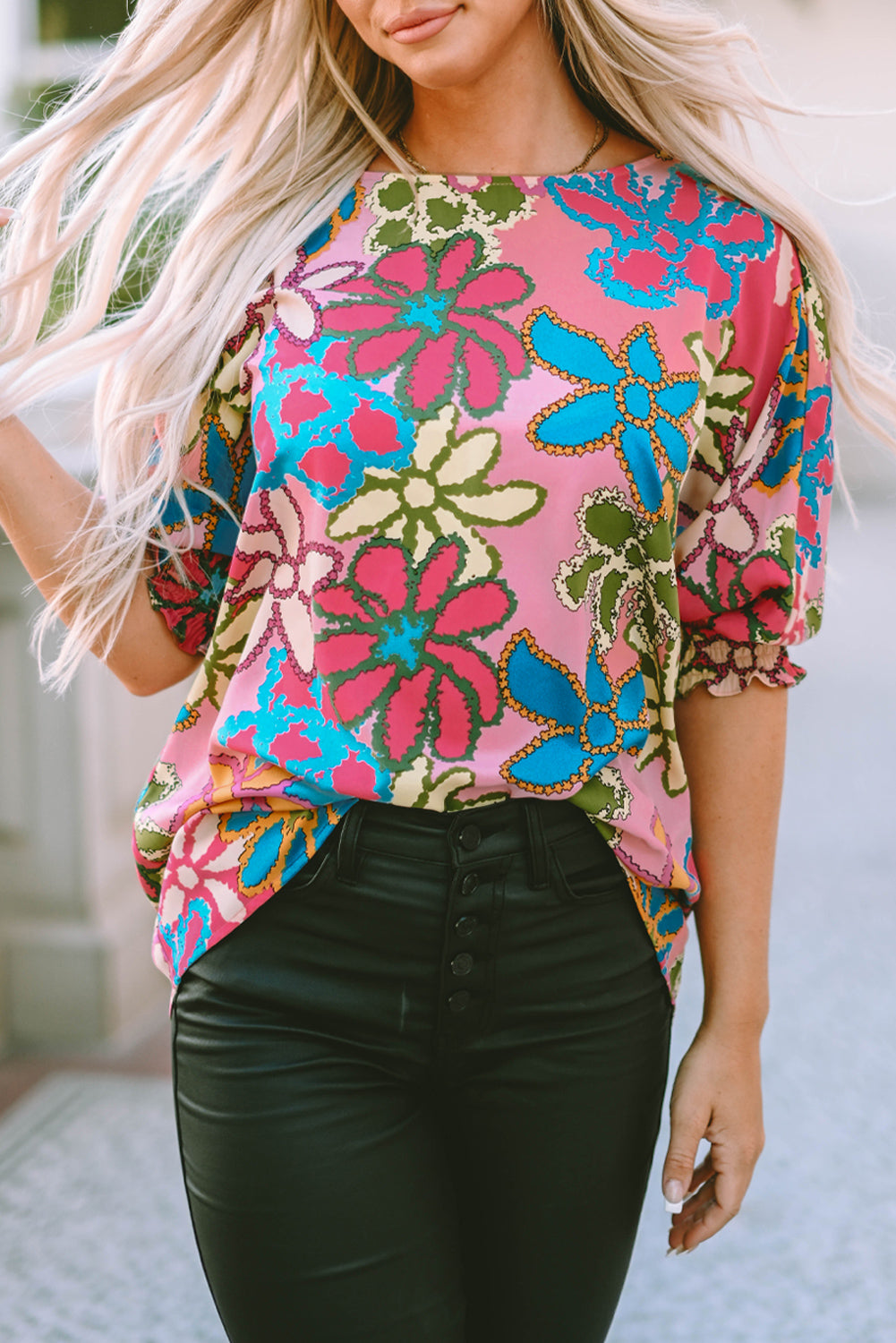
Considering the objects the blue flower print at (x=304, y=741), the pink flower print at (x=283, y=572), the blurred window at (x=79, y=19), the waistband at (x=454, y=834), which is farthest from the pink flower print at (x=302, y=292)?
the blurred window at (x=79, y=19)

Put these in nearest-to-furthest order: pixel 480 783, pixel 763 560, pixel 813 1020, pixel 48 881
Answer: pixel 480 783, pixel 763 560, pixel 48 881, pixel 813 1020

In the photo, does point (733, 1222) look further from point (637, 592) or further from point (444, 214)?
point (444, 214)

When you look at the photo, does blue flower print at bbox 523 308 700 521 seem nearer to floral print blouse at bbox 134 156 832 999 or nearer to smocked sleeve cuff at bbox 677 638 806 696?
floral print blouse at bbox 134 156 832 999

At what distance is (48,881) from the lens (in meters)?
2.93

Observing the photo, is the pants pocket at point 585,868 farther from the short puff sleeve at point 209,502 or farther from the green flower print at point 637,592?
the short puff sleeve at point 209,502

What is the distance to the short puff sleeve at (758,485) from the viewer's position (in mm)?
1120

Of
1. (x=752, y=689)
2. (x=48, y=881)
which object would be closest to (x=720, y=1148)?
(x=752, y=689)

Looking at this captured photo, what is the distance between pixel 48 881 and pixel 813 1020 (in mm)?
1707

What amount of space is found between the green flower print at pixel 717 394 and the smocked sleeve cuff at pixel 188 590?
403mm

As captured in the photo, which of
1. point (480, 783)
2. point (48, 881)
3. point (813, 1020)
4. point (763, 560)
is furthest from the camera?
point (813, 1020)

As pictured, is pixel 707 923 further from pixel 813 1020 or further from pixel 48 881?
pixel 813 1020

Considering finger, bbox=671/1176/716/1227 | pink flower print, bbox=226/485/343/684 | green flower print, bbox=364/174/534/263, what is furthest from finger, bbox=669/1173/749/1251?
green flower print, bbox=364/174/534/263

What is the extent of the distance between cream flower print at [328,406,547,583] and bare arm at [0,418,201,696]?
0.26 m

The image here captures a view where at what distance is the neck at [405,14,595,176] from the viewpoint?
Answer: 1162mm
